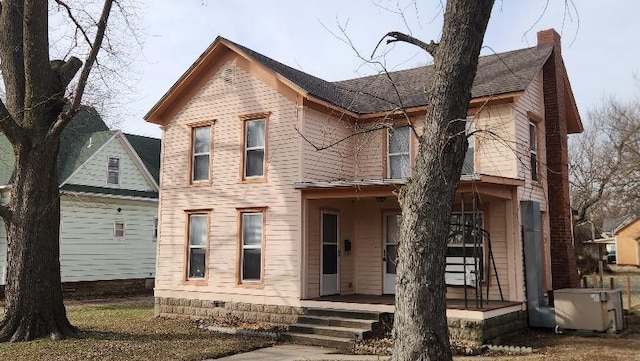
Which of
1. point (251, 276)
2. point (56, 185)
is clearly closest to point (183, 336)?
point (251, 276)

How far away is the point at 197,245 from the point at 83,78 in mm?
5514

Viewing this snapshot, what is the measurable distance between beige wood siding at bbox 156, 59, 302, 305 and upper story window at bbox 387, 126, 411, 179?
2895 mm

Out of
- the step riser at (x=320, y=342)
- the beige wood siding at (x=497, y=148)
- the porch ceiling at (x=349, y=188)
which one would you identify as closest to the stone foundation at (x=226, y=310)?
the step riser at (x=320, y=342)

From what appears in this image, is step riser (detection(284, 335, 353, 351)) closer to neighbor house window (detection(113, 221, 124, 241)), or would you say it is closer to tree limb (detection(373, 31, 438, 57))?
tree limb (detection(373, 31, 438, 57))

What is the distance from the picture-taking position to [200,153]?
51.1 feet

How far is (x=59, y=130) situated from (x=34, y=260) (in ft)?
8.84

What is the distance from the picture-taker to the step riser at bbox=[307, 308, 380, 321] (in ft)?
39.1

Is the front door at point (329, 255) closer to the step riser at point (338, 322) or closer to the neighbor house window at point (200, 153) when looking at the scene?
the step riser at point (338, 322)

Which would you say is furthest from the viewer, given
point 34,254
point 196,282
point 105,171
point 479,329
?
point 105,171

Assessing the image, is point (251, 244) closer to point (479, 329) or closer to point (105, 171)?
point (479, 329)

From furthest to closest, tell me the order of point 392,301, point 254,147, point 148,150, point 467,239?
point 148,150, point 254,147, point 467,239, point 392,301

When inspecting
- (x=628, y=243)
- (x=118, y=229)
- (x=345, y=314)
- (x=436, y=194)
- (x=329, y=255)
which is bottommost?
(x=345, y=314)

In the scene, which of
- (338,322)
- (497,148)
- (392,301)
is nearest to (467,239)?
(497,148)

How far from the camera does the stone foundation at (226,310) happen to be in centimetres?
1312
